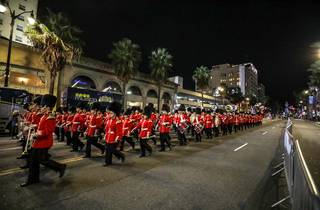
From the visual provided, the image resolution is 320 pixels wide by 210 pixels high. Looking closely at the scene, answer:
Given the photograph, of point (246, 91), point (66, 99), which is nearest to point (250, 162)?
point (66, 99)

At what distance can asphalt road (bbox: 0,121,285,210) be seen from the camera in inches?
175

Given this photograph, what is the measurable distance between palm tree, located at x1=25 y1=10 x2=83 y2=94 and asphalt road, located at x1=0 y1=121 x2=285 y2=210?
1541 cm

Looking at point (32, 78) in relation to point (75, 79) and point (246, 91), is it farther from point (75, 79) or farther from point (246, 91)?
point (246, 91)

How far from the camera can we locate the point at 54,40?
21203mm

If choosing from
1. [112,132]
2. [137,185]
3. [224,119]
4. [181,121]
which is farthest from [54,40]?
[137,185]

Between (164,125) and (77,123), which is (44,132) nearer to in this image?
(77,123)

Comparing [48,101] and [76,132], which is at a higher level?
[48,101]

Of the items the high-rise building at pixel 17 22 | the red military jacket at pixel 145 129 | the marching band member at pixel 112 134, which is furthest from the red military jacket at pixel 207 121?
the high-rise building at pixel 17 22

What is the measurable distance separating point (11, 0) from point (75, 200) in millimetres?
56918

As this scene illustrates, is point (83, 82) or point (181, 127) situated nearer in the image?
point (181, 127)

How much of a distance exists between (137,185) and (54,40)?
66.5ft

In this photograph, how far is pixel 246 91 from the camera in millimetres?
153375

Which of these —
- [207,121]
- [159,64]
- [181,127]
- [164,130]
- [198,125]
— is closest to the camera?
[164,130]

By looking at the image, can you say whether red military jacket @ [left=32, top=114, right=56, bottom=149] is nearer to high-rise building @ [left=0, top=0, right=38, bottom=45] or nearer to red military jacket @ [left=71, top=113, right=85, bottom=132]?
red military jacket @ [left=71, top=113, right=85, bottom=132]
